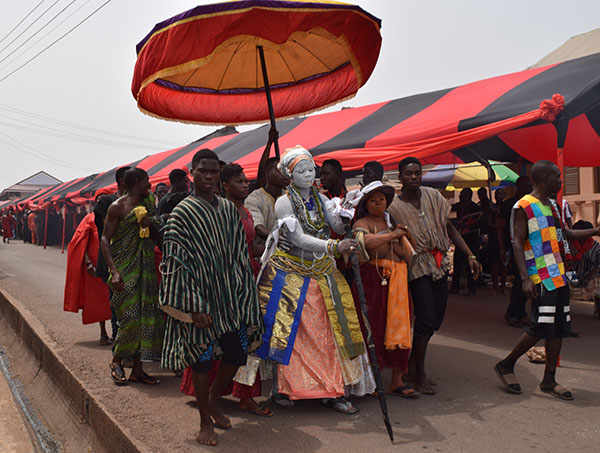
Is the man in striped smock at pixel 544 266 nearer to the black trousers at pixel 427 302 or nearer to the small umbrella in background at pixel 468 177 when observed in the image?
the black trousers at pixel 427 302

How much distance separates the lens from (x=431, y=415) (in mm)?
3785

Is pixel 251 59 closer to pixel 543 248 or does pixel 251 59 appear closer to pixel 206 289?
pixel 206 289

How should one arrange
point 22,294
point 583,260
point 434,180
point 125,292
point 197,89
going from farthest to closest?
point 434,180 < point 22,294 < point 583,260 < point 197,89 < point 125,292

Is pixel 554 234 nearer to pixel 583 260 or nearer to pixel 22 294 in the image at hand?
pixel 583 260

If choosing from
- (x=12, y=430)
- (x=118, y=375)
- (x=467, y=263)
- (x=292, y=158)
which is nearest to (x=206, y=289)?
(x=292, y=158)

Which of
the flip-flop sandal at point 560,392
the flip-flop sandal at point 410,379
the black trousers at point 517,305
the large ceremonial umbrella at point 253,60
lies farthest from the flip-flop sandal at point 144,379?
the black trousers at point 517,305

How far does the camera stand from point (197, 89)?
5.95 meters

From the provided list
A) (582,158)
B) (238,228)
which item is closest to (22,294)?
(238,228)

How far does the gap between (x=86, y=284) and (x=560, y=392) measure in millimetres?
4788

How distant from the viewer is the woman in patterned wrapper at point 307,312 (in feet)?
12.4

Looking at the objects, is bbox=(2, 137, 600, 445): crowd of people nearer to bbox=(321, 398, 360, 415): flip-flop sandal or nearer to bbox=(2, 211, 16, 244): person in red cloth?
bbox=(321, 398, 360, 415): flip-flop sandal

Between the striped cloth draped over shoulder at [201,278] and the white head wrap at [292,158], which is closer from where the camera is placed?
the striped cloth draped over shoulder at [201,278]

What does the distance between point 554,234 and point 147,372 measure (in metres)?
3.67

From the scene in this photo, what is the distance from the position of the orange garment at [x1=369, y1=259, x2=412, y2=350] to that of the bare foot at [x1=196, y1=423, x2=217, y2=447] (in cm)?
144
